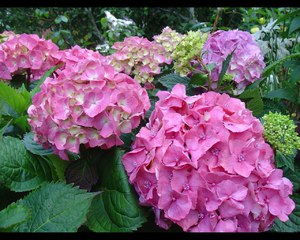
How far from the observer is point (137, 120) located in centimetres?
102

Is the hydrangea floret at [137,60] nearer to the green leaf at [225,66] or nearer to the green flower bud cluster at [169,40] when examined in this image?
the green flower bud cluster at [169,40]

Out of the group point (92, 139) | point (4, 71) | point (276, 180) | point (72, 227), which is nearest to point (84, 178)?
point (92, 139)

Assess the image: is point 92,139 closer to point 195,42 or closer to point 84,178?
point 84,178

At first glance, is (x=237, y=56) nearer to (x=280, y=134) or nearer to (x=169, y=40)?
(x=169, y=40)

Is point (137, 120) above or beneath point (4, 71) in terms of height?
above

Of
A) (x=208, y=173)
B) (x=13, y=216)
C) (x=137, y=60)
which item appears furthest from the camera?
(x=137, y=60)

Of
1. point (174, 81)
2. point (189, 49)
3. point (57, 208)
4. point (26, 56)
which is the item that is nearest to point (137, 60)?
point (174, 81)

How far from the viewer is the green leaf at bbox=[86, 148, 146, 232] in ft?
3.03

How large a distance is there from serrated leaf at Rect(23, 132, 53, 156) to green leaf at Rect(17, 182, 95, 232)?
0.19 metres

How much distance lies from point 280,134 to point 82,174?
0.45 m

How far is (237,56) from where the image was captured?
1333 millimetres

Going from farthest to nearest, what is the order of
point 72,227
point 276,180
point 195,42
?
point 195,42
point 276,180
point 72,227

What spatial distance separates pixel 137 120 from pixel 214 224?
0.98ft

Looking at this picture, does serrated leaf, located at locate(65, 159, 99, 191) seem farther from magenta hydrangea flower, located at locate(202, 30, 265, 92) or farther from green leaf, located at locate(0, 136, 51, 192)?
magenta hydrangea flower, located at locate(202, 30, 265, 92)
